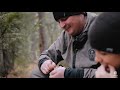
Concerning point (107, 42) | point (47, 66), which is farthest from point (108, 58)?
point (47, 66)

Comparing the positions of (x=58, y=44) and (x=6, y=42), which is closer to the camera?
(x=58, y=44)

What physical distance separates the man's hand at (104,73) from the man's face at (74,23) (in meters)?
0.31

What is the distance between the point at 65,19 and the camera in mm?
2166

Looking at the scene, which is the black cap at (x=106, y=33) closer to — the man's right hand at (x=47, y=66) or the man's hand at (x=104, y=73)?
the man's hand at (x=104, y=73)

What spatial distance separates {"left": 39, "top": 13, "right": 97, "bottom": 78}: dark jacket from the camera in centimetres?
209

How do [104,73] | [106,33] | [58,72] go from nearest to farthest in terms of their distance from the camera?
[106,33] < [104,73] < [58,72]

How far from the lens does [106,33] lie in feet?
6.03

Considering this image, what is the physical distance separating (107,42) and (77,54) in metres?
0.33

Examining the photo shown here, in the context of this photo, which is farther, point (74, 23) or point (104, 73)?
point (74, 23)

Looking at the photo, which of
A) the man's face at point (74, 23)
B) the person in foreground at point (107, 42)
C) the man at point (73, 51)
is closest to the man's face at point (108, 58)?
the person in foreground at point (107, 42)

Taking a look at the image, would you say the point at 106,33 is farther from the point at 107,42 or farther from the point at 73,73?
the point at 73,73
